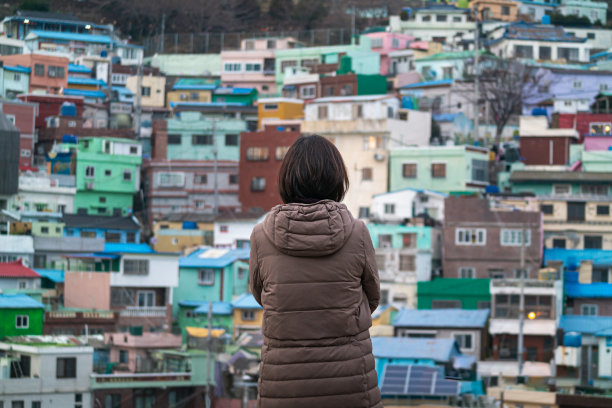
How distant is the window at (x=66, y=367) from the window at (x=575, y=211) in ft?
72.4

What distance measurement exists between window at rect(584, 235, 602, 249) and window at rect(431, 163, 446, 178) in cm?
732

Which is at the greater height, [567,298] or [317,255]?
[317,255]

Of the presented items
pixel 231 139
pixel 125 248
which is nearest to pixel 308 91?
pixel 231 139

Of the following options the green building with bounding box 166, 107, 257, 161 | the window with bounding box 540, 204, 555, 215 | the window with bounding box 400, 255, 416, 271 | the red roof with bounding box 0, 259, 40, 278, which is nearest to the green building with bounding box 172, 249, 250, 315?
the window with bounding box 400, 255, 416, 271

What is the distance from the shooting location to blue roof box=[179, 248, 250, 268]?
156ft

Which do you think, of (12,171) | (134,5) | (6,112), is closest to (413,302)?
(12,171)

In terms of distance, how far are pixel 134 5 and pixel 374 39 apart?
73.2 feet

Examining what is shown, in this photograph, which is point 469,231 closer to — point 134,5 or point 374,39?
point 374,39

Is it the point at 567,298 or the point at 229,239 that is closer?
the point at 567,298

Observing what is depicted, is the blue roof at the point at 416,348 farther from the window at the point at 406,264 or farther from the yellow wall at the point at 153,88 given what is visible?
the yellow wall at the point at 153,88

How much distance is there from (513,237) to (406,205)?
5.08 meters

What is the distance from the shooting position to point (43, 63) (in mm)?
68375

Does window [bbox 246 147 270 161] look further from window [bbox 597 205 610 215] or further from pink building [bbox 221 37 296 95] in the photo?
pink building [bbox 221 37 296 95]

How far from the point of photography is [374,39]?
72.9 m
